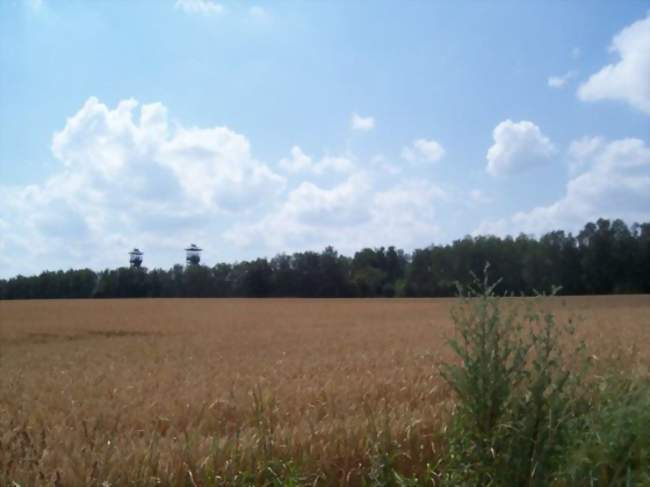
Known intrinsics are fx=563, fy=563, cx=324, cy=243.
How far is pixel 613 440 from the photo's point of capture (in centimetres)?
471

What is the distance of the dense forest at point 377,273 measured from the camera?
2307 inches

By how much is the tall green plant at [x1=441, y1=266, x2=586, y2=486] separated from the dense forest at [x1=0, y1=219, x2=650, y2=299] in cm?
5234

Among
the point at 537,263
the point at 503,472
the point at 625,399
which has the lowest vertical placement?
the point at 503,472

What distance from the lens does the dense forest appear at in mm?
58594

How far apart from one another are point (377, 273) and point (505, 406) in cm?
7813

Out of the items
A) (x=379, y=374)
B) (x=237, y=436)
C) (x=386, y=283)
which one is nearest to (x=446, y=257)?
(x=386, y=283)

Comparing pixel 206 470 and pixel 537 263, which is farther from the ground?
pixel 537 263

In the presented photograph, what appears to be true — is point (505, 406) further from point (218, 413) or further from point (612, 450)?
point (218, 413)

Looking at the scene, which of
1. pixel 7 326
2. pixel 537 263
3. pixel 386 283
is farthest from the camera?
pixel 386 283

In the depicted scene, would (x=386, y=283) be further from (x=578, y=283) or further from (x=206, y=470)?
(x=206, y=470)

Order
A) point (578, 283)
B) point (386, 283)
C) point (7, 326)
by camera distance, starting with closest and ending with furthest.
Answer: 1. point (7, 326)
2. point (578, 283)
3. point (386, 283)

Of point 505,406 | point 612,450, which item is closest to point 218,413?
point 505,406

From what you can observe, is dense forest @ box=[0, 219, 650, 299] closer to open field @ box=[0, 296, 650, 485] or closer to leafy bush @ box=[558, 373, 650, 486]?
open field @ box=[0, 296, 650, 485]

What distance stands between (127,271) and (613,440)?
86366 millimetres
